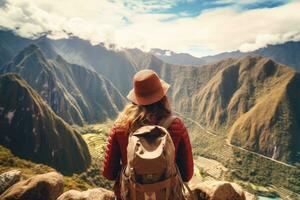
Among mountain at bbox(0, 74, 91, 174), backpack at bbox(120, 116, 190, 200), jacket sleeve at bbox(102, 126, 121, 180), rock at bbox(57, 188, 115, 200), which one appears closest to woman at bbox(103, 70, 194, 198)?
jacket sleeve at bbox(102, 126, 121, 180)

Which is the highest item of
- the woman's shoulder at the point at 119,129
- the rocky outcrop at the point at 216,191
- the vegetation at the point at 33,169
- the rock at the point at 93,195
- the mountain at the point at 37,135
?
the woman's shoulder at the point at 119,129

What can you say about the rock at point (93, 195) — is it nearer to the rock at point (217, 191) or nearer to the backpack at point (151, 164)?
the rock at point (217, 191)

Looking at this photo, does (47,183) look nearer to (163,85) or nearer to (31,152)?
(163,85)

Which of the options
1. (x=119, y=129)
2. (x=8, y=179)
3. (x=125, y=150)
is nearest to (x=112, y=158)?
(x=125, y=150)

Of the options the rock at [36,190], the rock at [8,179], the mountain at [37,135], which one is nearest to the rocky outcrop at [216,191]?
the rock at [36,190]

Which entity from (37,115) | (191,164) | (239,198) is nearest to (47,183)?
(239,198)

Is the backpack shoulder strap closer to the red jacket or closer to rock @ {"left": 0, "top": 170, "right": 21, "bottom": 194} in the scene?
the red jacket
